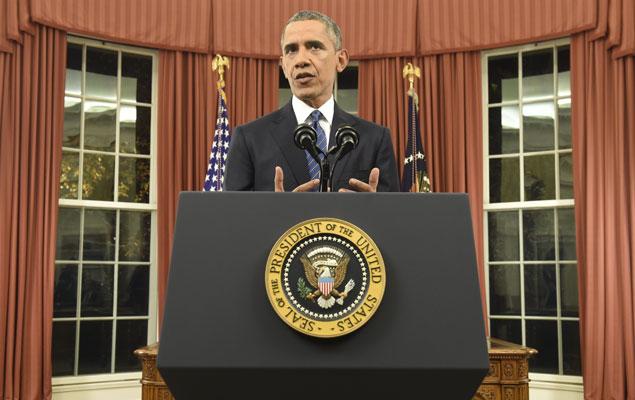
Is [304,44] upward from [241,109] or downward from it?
downward

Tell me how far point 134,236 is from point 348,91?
80.7 inches

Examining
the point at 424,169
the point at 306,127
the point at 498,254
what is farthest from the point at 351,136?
the point at 498,254

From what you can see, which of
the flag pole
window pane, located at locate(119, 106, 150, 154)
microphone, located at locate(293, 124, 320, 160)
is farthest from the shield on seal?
window pane, located at locate(119, 106, 150, 154)

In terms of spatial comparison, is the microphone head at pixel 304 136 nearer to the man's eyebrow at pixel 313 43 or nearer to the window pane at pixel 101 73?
the man's eyebrow at pixel 313 43

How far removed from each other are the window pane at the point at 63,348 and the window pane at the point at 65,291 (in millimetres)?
83

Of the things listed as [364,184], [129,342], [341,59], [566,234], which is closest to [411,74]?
[566,234]

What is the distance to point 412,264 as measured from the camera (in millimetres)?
1059

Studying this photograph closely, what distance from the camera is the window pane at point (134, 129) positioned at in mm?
5688

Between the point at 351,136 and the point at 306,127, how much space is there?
8cm

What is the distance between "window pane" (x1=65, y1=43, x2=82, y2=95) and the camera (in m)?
5.52

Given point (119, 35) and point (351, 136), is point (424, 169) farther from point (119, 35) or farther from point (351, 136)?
point (351, 136)

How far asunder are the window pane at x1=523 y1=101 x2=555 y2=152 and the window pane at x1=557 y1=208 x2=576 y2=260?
20.3 inches

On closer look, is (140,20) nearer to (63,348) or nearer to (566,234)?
(63,348)

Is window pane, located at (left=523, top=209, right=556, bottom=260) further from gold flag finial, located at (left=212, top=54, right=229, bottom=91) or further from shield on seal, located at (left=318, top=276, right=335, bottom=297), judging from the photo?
shield on seal, located at (left=318, top=276, right=335, bottom=297)
